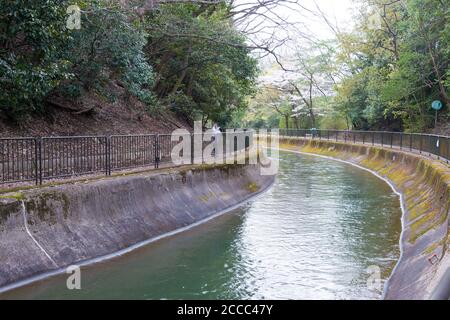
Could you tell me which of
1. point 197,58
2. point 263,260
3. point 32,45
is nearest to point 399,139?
point 197,58

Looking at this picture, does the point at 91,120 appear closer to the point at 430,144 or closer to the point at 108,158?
the point at 108,158

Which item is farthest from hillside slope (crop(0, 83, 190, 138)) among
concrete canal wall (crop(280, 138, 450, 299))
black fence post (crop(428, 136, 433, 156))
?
black fence post (crop(428, 136, 433, 156))

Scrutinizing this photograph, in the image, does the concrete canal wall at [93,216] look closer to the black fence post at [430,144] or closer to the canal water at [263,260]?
the canal water at [263,260]

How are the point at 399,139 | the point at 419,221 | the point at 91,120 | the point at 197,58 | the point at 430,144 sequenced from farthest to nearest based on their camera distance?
1. the point at 399,139
2. the point at 197,58
3. the point at 430,144
4. the point at 91,120
5. the point at 419,221

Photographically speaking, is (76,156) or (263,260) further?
(76,156)

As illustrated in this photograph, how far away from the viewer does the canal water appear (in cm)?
862

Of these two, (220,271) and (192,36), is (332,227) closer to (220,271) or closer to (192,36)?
(220,271)

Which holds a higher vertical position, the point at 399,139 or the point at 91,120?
the point at 91,120

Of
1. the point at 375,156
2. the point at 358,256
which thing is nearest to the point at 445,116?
the point at 375,156

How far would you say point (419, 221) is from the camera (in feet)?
42.3

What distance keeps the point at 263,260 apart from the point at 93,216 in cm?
399

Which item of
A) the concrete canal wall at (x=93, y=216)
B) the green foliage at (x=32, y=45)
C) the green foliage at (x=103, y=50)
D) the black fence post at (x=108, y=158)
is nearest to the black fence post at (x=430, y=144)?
the concrete canal wall at (x=93, y=216)

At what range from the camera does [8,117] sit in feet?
51.7

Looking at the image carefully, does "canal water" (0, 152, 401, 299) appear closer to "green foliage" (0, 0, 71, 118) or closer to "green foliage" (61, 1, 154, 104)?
"green foliage" (0, 0, 71, 118)
